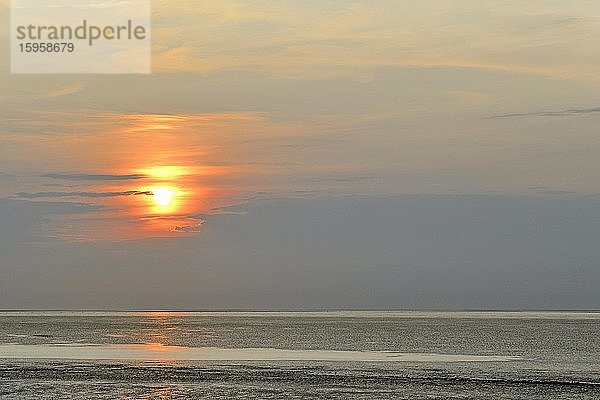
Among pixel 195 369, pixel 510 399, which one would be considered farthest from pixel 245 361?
pixel 510 399

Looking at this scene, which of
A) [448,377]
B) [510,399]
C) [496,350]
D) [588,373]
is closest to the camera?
[510,399]

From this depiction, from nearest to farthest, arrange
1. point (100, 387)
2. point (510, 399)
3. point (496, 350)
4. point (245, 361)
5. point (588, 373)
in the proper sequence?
point (510, 399) → point (100, 387) → point (588, 373) → point (245, 361) → point (496, 350)

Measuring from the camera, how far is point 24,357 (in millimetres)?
68062

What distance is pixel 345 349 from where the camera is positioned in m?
82.7

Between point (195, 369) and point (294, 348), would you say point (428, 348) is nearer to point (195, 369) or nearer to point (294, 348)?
point (294, 348)

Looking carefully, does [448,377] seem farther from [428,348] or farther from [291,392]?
[428,348]

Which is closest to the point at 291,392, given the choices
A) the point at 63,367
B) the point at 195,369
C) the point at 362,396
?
the point at 362,396

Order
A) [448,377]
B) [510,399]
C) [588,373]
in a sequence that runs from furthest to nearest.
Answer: [588,373] < [448,377] < [510,399]

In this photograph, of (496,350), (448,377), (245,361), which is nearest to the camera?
(448,377)

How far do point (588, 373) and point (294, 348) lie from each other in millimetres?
33867

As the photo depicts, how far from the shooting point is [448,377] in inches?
1978

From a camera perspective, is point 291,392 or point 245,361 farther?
point 245,361

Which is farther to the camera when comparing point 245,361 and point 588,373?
point 245,361

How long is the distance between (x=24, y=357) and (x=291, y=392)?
105 feet
